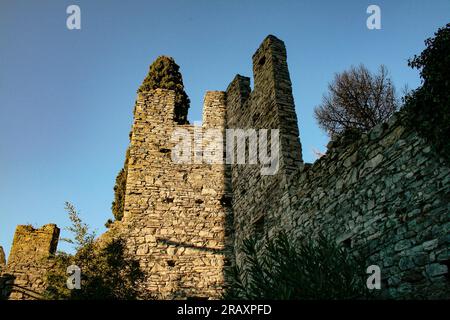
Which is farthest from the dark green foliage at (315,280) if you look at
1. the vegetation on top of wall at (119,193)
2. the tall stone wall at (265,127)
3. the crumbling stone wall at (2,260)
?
the vegetation on top of wall at (119,193)

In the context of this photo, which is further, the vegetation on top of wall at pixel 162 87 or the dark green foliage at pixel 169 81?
the dark green foliage at pixel 169 81

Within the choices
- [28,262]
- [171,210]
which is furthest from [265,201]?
[28,262]

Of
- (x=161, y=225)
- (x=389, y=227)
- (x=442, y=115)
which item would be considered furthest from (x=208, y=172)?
(x=442, y=115)

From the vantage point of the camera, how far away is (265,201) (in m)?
7.57

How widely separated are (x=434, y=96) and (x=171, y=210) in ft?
22.1

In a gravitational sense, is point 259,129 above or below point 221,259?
above

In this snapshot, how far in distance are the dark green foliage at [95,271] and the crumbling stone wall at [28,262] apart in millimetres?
290

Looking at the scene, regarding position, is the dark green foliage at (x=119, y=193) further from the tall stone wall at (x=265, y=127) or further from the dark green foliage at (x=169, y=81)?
the tall stone wall at (x=265, y=127)

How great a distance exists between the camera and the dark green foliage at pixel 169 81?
11594 millimetres

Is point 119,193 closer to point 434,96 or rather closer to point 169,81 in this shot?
point 169,81
